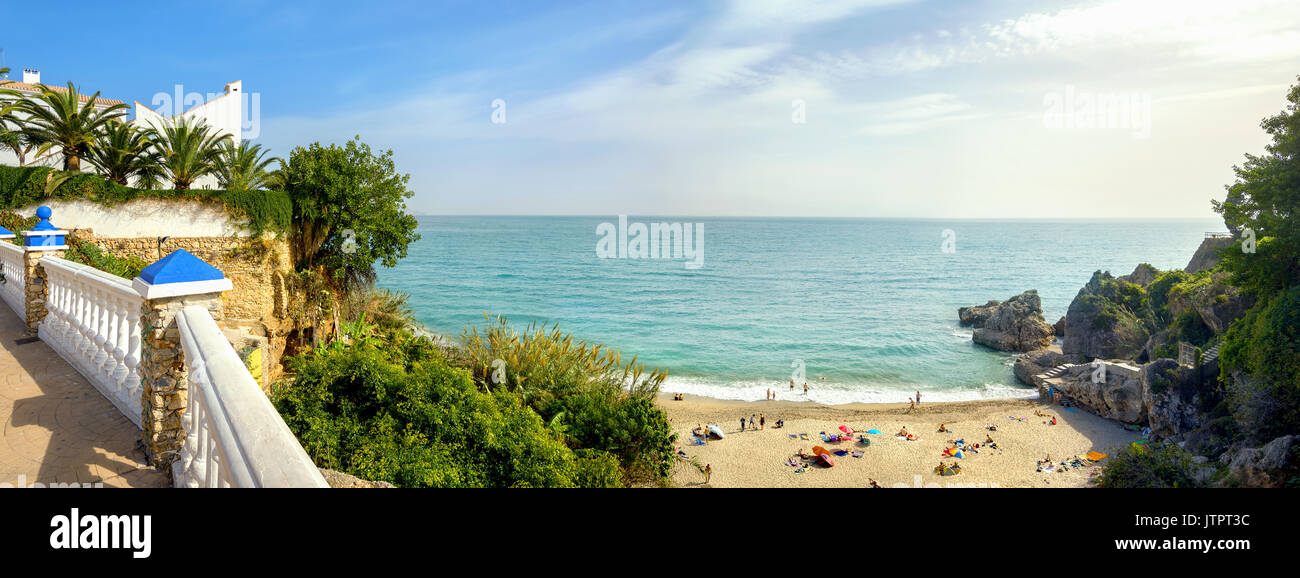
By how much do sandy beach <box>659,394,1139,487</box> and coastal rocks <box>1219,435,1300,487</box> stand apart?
4.07 m

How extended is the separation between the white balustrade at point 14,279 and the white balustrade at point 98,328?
191cm

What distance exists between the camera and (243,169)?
1933 cm

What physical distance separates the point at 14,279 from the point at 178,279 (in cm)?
868

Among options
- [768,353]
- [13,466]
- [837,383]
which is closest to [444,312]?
[768,353]

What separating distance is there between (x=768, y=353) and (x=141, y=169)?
30.9m

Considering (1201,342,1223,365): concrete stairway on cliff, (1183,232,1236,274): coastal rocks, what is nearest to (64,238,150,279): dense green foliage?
(1201,342,1223,365): concrete stairway on cliff

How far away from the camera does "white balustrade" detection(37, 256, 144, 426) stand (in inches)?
→ 193

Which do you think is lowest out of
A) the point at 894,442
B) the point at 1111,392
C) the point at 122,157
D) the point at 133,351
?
the point at 894,442

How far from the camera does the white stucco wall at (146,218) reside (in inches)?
658

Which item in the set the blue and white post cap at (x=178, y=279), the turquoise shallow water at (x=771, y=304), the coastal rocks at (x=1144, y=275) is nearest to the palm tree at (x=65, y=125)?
the blue and white post cap at (x=178, y=279)

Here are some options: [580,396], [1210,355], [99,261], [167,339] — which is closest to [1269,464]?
[1210,355]

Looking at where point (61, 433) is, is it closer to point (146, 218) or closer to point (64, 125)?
point (146, 218)

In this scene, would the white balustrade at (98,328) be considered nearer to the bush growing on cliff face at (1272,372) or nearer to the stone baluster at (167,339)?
the stone baluster at (167,339)
